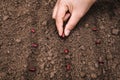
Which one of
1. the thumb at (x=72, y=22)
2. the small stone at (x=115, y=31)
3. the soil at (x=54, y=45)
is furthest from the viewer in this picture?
the small stone at (x=115, y=31)

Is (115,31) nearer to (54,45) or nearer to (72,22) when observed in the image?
(72,22)

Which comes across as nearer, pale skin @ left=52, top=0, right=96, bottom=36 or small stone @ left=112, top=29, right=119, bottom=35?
pale skin @ left=52, top=0, right=96, bottom=36

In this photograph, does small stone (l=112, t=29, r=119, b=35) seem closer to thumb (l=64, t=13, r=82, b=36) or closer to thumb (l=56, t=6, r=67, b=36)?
thumb (l=64, t=13, r=82, b=36)

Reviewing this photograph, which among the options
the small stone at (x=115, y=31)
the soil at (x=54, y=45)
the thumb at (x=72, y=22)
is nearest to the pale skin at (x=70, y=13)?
the thumb at (x=72, y=22)

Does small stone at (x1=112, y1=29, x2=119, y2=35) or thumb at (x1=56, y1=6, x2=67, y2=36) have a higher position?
thumb at (x1=56, y1=6, x2=67, y2=36)

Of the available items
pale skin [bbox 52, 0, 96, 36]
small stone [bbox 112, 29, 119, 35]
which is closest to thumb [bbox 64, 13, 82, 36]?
pale skin [bbox 52, 0, 96, 36]

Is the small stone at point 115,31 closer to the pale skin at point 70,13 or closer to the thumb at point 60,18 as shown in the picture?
the pale skin at point 70,13

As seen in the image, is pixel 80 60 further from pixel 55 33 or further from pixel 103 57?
pixel 55 33
